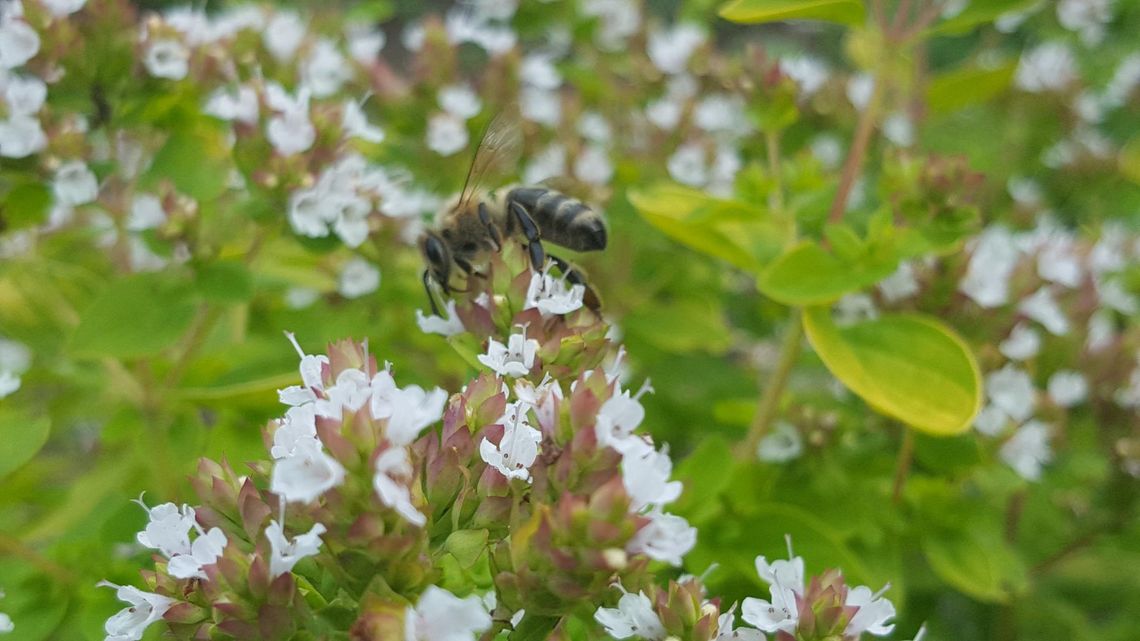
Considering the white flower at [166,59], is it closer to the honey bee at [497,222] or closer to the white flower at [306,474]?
the honey bee at [497,222]

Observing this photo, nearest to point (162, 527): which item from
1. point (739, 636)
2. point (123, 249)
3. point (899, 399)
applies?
point (739, 636)

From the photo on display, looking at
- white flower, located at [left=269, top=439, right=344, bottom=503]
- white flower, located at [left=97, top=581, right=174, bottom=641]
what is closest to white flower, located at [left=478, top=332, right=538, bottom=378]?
white flower, located at [left=269, top=439, right=344, bottom=503]

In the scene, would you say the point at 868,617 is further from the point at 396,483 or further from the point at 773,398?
the point at 773,398

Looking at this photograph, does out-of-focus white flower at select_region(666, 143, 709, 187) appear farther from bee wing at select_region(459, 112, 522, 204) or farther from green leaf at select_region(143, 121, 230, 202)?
green leaf at select_region(143, 121, 230, 202)

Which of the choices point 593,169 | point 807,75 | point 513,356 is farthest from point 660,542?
point 807,75

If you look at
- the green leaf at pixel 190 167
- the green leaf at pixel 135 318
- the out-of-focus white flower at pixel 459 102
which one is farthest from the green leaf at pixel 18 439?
the out-of-focus white flower at pixel 459 102
